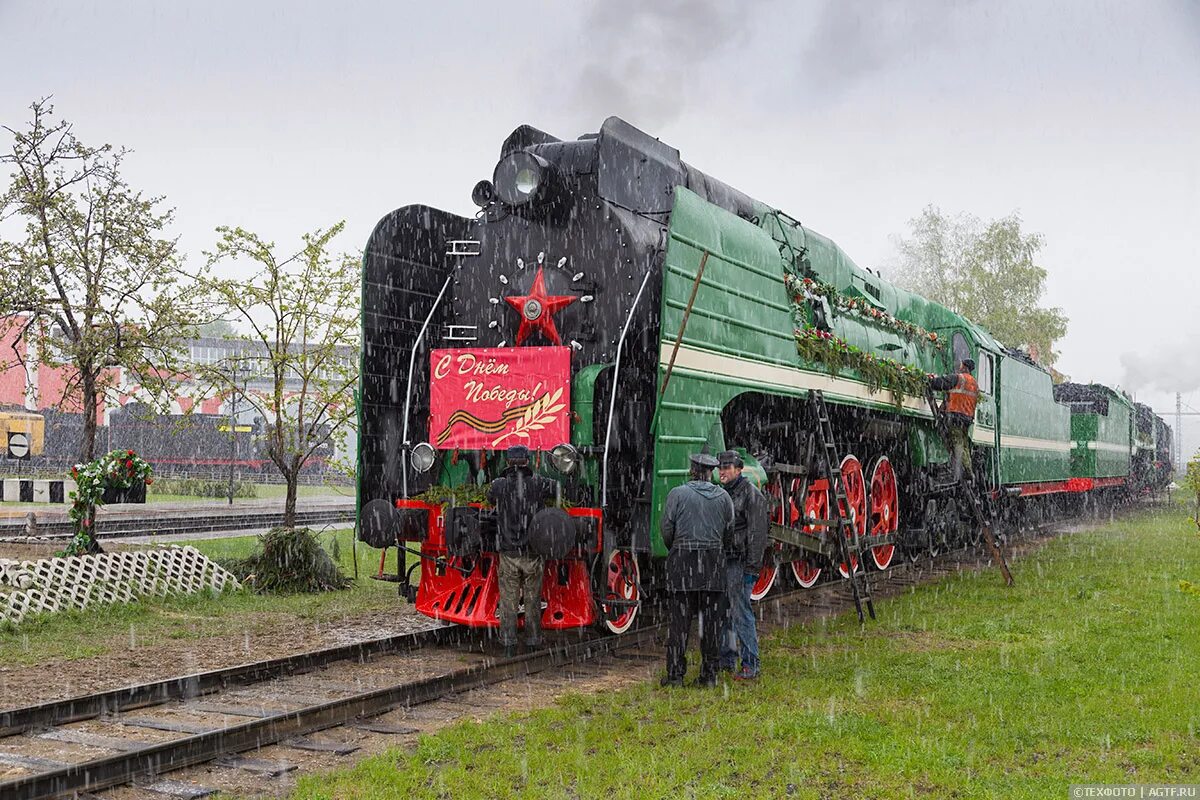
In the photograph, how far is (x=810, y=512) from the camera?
1137cm

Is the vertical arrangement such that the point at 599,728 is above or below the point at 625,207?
below

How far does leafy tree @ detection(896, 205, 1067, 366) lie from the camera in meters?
43.7

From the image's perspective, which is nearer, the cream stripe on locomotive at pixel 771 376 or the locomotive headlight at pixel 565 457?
the locomotive headlight at pixel 565 457

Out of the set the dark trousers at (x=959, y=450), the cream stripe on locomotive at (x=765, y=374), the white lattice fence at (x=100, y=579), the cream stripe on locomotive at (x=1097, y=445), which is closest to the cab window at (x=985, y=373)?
the dark trousers at (x=959, y=450)

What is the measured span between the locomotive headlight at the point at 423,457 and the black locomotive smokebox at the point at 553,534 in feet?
4.10

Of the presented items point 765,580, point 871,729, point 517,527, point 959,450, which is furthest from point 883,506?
point 871,729

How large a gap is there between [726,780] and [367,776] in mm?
1726

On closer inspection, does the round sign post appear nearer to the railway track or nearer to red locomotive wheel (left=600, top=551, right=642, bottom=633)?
the railway track

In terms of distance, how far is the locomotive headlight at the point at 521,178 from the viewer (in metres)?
8.45

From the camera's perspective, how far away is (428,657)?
27.1 ft

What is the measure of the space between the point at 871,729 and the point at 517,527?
2940 millimetres

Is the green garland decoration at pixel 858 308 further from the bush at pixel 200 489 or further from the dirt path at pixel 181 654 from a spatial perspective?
the bush at pixel 200 489

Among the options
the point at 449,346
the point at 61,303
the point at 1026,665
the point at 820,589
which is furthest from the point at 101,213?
the point at 1026,665

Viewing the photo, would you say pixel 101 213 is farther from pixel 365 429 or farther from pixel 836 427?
pixel 836 427
